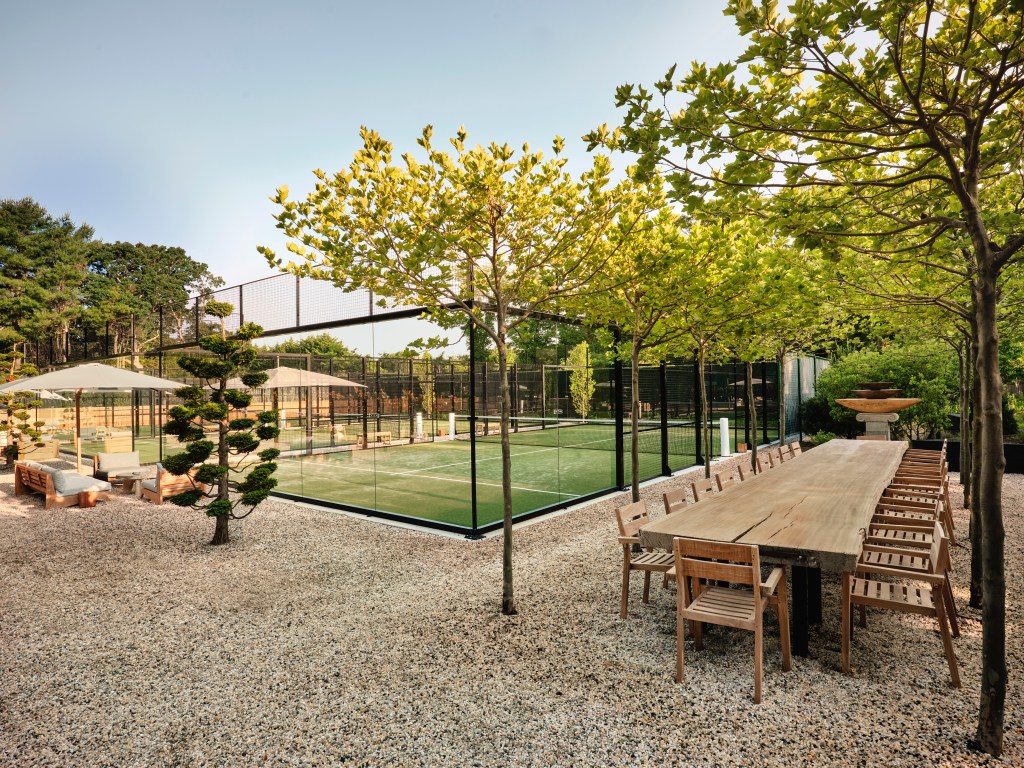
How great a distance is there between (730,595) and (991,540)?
171 cm

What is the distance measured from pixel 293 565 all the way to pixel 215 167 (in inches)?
368

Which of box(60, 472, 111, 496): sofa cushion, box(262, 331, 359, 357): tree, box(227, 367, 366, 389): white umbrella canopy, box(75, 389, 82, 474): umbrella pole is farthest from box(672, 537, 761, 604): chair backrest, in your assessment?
box(75, 389, 82, 474): umbrella pole

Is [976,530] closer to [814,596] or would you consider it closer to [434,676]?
[814,596]

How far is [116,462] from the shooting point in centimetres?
1305

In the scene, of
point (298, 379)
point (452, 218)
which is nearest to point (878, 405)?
point (452, 218)

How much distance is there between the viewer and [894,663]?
160 inches

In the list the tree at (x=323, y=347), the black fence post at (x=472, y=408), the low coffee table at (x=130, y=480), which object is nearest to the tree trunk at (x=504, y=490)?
the black fence post at (x=472, y=408)

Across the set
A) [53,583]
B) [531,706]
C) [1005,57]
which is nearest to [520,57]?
[1005,57]

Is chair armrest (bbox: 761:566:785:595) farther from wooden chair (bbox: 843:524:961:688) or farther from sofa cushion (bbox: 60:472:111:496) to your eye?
sofa cushion (bbox: 60:472:111:496)

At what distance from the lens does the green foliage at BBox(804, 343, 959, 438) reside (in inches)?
586

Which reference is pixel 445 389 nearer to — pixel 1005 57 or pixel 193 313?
pixel 1005 57

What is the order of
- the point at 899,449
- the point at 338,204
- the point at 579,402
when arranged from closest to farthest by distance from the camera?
the point at 338,204 < the point at 899,449 < the point at 579,402

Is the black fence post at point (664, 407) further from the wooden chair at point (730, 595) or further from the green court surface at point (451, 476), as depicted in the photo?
the wooden chair at point (730, 595)

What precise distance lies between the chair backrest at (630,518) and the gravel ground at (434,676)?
805mm
